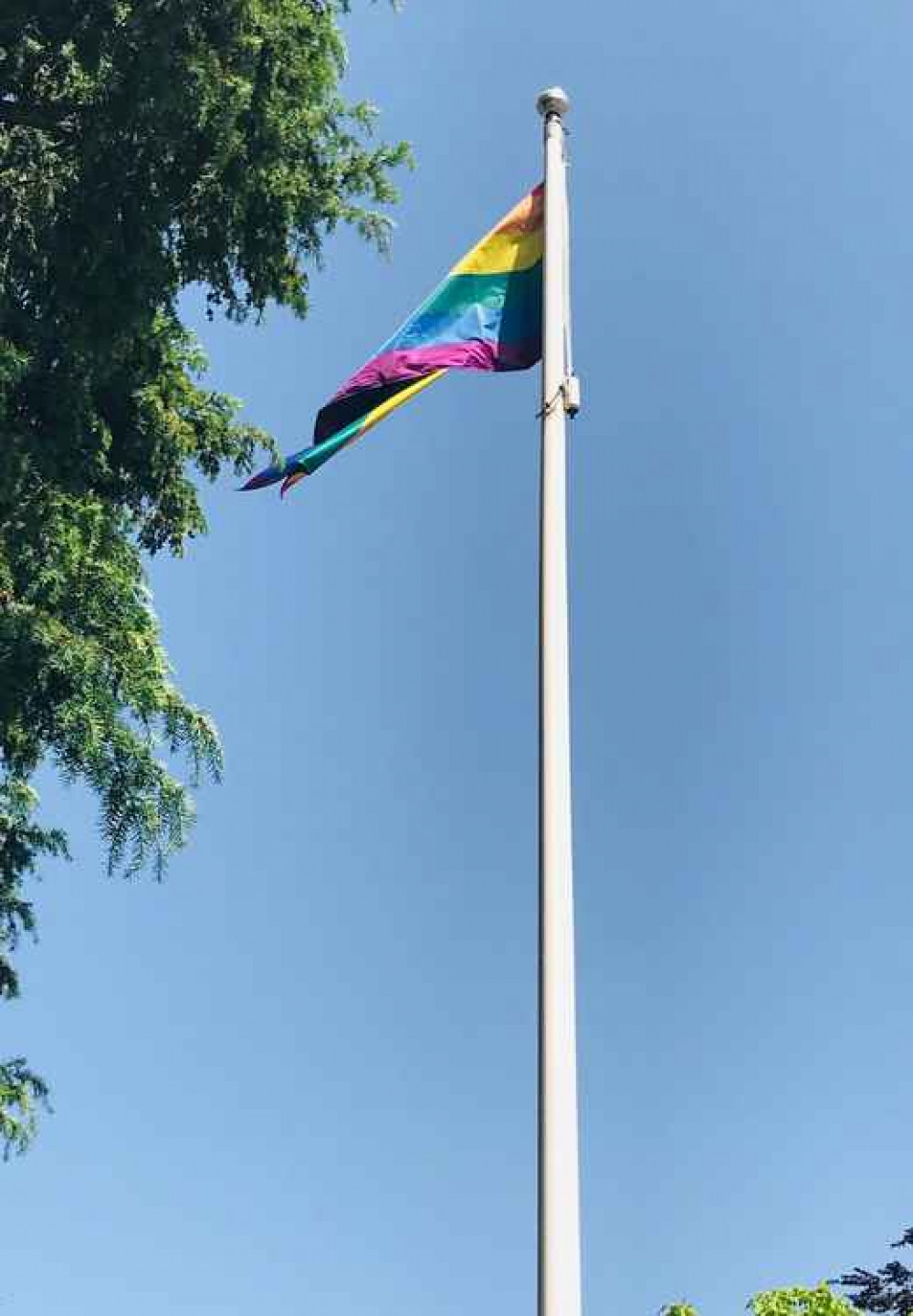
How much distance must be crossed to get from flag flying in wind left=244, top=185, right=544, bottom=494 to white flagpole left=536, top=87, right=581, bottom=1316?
778mm

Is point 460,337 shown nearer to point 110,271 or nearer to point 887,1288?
point 110,271

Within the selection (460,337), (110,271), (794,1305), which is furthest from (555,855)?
(794,1305)

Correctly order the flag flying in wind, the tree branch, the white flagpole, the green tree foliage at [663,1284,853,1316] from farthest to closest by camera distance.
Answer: the green tree foliage at [663,1284,853,1316]
the tree branch
the flag flying in wind
the white flagpole

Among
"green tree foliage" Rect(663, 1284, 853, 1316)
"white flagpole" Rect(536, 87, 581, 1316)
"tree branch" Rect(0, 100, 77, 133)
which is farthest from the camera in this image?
"green tree foliage" Rect(663, 1284, 853, 1316)

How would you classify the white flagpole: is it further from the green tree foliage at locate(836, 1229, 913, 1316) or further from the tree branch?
the green tree foliage at locate(836, 1229, 913, 1316)

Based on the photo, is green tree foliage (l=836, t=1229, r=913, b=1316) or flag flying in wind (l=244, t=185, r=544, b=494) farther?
green tree foliage (l=836, t=1229, r=913, b=1316)

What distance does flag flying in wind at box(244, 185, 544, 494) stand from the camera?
8289 mm

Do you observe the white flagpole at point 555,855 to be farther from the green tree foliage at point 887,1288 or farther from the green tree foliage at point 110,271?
the green tree foliage at point 887,1288

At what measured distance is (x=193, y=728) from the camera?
10305mm

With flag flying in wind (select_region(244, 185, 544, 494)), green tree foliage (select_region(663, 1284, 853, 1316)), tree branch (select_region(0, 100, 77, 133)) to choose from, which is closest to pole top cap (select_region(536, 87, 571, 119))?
flag flying in wind (select_region(244, 185, 544, 494))

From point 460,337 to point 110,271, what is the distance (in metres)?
3.00

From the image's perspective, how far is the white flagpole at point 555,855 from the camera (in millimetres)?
4973

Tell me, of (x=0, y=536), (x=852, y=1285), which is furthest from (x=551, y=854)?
(x=852, y=1285)

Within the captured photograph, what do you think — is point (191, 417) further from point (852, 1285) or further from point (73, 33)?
point (852, 1285)
